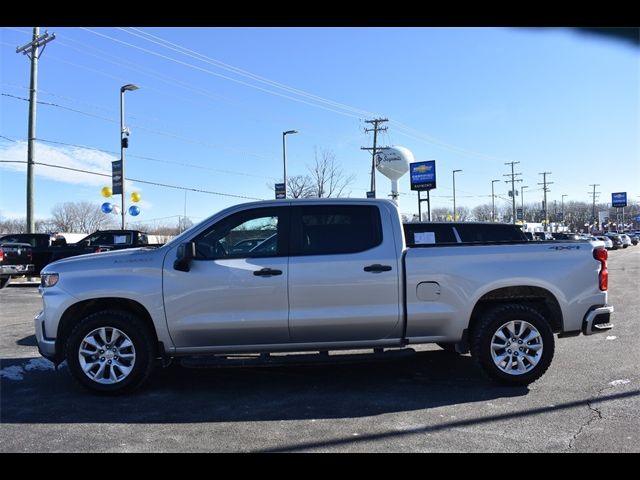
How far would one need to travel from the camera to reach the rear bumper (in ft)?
19.1

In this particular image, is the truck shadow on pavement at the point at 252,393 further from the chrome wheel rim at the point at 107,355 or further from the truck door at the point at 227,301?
the truck door at the point at 227,301

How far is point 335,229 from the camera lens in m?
5.72

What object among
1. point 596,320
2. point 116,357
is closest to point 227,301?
point 116,357

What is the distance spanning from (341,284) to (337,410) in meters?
1.23

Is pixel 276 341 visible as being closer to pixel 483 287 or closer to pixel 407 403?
pixel 407 403

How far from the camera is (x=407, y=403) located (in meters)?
5.15

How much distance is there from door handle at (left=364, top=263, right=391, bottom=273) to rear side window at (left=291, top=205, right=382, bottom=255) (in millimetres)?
212

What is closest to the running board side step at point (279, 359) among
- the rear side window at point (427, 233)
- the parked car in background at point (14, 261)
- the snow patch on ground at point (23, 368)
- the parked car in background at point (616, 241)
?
the snow patch on ground at point (23, 368)

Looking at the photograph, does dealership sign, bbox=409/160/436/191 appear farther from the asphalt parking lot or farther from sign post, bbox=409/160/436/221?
the asphalt parking lot

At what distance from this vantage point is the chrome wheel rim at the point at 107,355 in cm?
539

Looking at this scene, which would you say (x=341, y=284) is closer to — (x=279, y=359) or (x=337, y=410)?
(x=279, y=359)

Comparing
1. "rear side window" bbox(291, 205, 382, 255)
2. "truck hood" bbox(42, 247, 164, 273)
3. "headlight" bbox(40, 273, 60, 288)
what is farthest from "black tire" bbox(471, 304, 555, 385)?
"headlight" bbox(40, 273, 60, 288)
